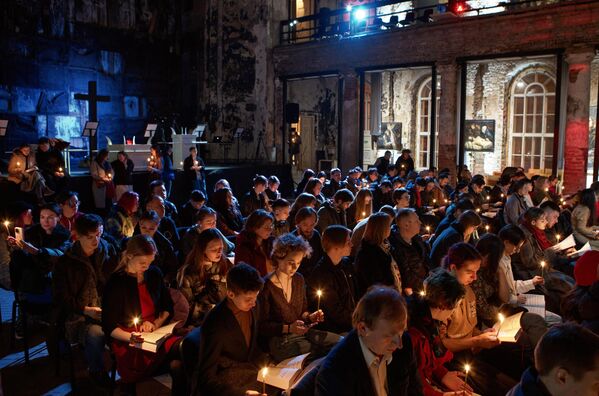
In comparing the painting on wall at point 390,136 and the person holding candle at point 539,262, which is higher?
the painting on wall at point 390,136

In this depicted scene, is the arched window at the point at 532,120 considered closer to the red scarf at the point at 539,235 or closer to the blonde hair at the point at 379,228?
the red scarf at the point at 539,235

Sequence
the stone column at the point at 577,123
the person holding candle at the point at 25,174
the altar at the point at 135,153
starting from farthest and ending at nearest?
1. the altar at the point at 135,153
2. the stone column at the point at 577,123
3. the person holding candle at the point at 25,174

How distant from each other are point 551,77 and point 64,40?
1647cm

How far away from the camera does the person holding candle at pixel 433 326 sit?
3414 mm

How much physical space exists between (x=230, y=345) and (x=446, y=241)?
3217mm

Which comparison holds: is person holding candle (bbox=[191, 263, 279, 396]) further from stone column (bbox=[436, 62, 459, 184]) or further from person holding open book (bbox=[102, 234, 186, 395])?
stone column (bbox=[436, 62, 459, 184])

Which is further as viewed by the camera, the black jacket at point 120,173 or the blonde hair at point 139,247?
the black jacket at point 120,173

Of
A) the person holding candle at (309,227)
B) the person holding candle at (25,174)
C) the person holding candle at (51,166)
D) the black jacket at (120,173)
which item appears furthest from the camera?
the black jacket at (120,173)

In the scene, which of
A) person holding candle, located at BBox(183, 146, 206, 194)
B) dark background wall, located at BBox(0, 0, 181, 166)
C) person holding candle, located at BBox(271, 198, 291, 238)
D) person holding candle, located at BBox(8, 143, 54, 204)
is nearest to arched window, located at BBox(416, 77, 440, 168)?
dark background wall, located at BBox(0, 0, 181, 166)

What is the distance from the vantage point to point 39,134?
1823 centimetres

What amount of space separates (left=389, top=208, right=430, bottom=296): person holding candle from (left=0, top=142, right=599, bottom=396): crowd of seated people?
1cm

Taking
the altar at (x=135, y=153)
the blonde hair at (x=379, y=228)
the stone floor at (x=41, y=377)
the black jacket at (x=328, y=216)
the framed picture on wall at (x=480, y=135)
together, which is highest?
the framed picture on wall at (x=480, y=135)

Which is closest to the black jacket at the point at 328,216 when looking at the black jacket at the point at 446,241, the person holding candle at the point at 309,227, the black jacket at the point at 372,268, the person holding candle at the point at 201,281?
the person holding candle at the point at 309,227

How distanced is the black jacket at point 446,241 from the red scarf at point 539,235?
1.67 m
